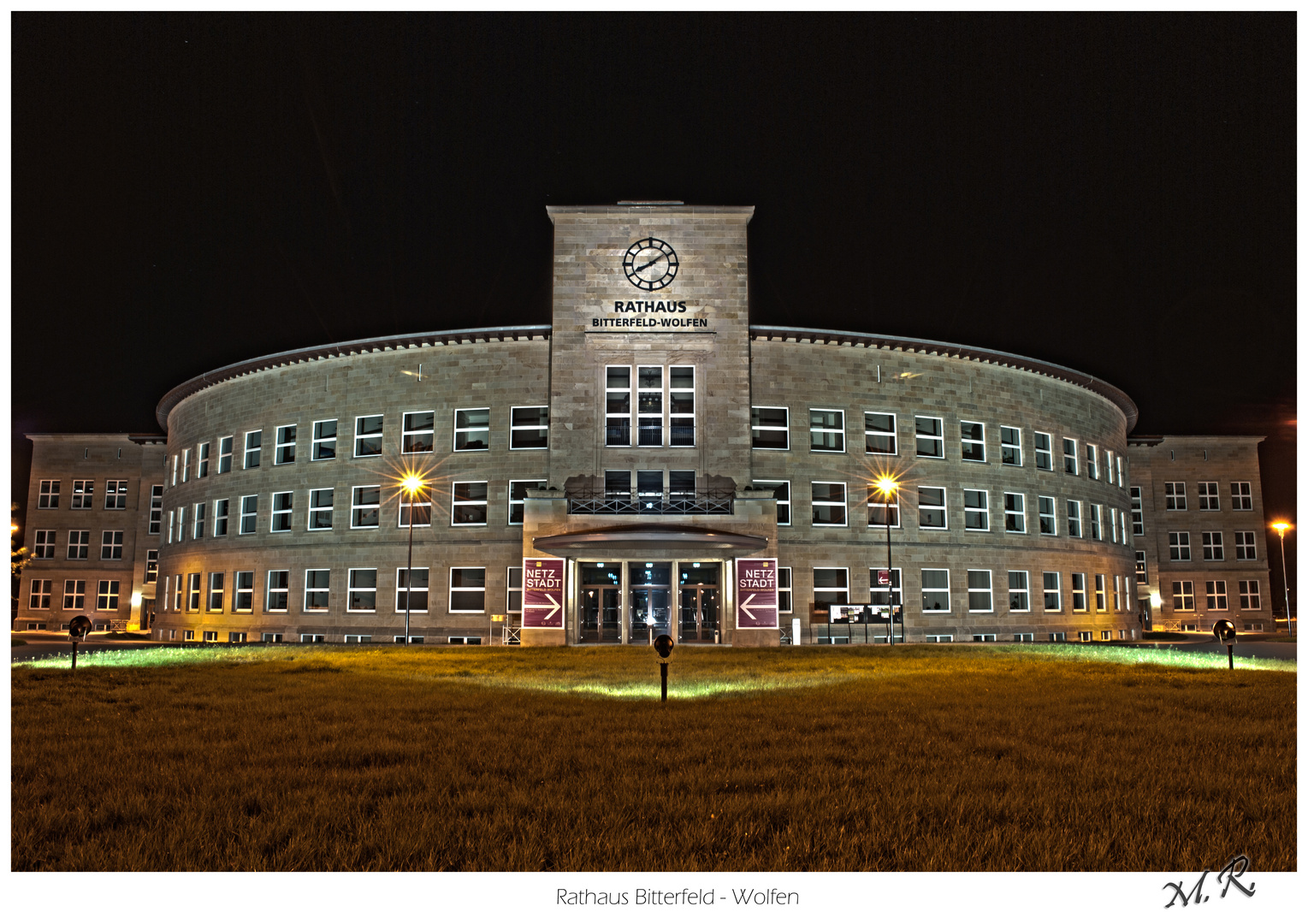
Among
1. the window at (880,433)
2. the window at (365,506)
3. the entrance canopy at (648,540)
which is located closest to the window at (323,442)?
the window at (365,506)

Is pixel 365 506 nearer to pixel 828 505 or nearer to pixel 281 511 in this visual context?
pixel 281 511

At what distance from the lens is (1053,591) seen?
4912 cm

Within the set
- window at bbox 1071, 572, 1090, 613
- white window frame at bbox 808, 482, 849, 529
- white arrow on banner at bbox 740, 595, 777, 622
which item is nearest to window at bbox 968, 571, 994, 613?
window at bbox 1071, 572, 1090, 613

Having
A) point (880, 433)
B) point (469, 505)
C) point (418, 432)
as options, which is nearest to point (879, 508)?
point (880, 433)

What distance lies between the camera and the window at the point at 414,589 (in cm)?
4419

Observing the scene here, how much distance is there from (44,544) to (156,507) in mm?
8147

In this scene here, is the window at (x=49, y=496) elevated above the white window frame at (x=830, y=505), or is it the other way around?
the window at (x=49, y=496)

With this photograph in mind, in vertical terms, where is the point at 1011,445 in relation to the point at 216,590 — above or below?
above

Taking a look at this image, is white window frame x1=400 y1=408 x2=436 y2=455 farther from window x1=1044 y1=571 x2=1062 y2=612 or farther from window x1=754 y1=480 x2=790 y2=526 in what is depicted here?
window x1=1044 y1=571 x2=1062 y2=612

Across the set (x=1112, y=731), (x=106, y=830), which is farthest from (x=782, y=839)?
(x=1112, y=731)

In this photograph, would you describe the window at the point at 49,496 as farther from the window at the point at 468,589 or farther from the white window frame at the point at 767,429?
the white window frame at the point at 767,429

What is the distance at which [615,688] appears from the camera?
15914 mm

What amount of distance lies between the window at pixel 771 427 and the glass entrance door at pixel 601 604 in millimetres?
9547

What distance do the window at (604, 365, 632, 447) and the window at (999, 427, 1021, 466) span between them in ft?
64.0
